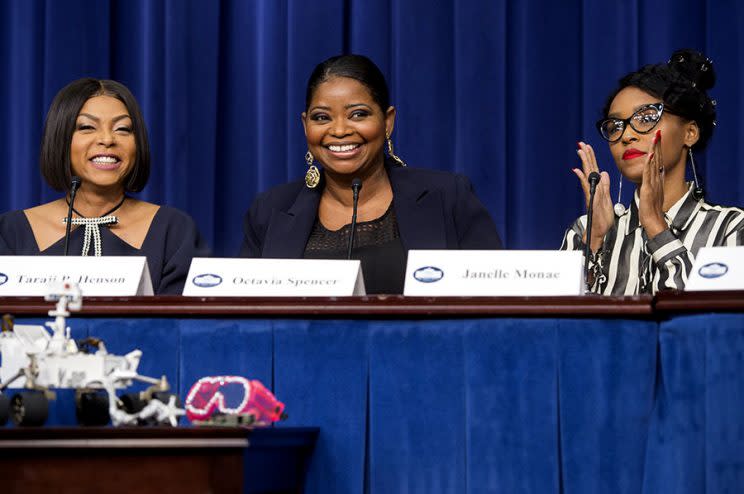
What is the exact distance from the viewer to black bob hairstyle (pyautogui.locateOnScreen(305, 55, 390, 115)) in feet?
9.19

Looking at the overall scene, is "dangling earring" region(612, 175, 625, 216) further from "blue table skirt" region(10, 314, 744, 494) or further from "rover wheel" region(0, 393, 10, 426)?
"rover wheel" region(0, 393, 10, 426)

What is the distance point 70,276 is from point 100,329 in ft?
0.61

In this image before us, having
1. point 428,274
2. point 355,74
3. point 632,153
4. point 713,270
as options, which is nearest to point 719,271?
point 713,270

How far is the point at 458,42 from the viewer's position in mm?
3504

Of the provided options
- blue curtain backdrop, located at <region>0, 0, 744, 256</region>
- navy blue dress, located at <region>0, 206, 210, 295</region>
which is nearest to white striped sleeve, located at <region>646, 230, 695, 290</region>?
blue curtain backdrop, located at <region>0, 0, 744, 256</region>

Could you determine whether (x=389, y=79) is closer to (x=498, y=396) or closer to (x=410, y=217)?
(x=410, y=217)

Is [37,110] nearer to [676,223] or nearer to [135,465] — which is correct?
[676,223]

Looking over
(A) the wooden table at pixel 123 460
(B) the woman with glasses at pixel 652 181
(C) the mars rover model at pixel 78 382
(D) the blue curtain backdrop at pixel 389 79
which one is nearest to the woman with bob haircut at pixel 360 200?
(B) the woman with glasses at pixel 652 181

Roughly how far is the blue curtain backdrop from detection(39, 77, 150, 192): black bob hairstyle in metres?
0.74

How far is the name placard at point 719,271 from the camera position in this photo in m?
1.83

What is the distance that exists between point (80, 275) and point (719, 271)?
1.10 m

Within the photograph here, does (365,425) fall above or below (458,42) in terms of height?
below

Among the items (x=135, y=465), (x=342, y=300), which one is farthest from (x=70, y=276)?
(x=135, y=465)

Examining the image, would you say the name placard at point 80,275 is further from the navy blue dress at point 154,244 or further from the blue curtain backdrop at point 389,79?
the blue curtain backdrop at point 389,79
